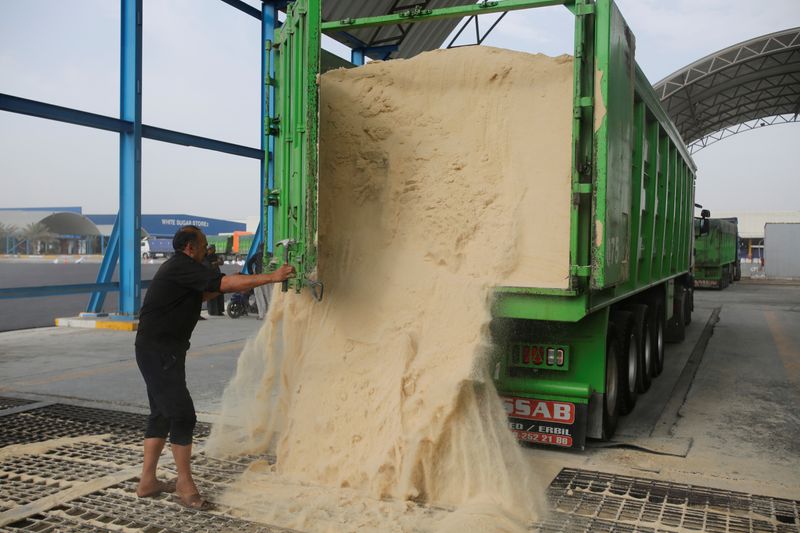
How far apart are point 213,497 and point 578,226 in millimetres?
2802

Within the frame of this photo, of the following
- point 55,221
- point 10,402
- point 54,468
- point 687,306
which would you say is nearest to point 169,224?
point 55,221

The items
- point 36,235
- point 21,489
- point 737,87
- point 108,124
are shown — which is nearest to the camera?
point 21,489

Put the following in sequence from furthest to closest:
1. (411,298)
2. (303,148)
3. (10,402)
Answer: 1. (10,402)
2. (411,298)
3. (303,148)

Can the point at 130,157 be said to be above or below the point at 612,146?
above

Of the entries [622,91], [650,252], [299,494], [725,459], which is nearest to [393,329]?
[299,494]

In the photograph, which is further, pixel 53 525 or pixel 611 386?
pixel 611 386

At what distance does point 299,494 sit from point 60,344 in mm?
7670

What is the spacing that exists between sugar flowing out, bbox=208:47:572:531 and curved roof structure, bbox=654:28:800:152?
2339 centimetres

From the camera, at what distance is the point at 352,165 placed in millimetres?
4934

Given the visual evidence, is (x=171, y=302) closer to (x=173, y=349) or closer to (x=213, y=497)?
(x=173, y=349)

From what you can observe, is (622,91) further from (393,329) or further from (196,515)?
(196,515)

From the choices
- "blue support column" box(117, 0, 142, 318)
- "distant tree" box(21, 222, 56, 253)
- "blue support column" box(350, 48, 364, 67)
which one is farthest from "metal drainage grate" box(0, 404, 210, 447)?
"distant tree" box(21, 222, 56, 253)

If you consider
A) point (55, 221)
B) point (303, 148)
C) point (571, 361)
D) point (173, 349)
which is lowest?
point (571, 361)

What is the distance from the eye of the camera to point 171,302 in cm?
424
